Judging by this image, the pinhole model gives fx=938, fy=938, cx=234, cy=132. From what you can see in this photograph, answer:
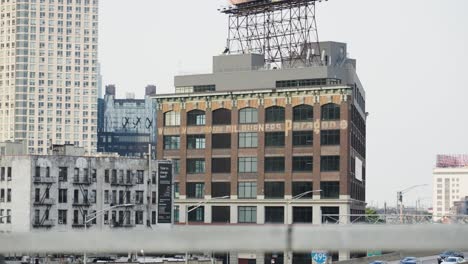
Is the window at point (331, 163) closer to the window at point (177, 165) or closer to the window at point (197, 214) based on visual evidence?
the window at point (197, 214)

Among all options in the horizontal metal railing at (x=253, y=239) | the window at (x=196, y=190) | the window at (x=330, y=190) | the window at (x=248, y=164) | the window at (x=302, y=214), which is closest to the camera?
the horizontal metal railing at (x=253, y=239)

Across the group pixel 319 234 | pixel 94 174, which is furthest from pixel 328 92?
pixel 319 234

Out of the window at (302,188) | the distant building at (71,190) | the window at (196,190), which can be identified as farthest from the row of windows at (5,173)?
the window at (302,188)

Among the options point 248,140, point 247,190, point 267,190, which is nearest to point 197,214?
point 247,190

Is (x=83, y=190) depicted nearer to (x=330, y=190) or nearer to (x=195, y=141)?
(x=195, y=141)

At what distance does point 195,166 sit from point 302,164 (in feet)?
48.5

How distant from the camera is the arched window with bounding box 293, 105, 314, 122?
112 metres

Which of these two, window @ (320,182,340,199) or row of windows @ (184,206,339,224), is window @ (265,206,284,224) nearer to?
row of windows @ (184,206,339,224)

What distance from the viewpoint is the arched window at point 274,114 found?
11375cm

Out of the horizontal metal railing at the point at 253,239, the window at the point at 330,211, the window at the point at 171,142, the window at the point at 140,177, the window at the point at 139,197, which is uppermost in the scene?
the window at the point at 171,142

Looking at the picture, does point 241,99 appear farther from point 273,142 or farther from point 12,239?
point 12,239

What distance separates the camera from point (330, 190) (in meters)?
110

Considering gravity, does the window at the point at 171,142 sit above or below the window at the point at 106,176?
above

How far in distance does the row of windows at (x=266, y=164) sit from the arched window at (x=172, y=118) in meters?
5.66
